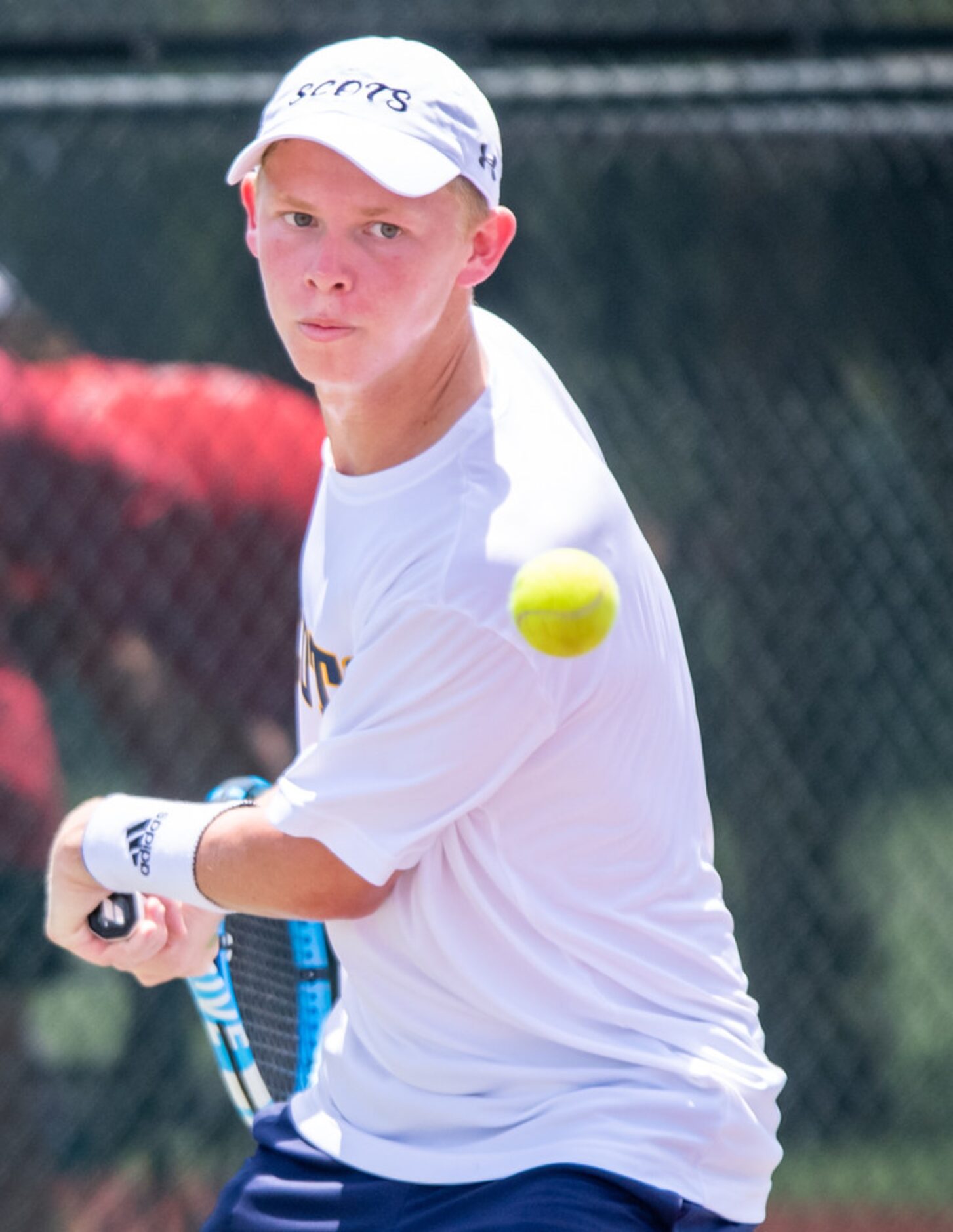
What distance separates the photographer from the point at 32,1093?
2943 millimetres

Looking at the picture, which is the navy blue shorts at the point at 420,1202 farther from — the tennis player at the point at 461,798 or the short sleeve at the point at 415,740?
the short sleeve at the point at 415,740

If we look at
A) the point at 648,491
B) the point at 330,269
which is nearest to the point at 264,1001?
the point at 330,269

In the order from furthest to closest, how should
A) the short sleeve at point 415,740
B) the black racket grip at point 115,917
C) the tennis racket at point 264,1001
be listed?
the tennis racket at point 264,1001 < the black racket grip at point 115,917 < the short sleeve at point 415,740

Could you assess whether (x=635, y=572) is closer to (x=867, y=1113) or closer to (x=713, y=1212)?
(x=713, y=1212)

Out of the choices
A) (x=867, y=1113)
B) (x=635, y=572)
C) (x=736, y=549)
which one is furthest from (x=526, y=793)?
(x=867, y=1113)

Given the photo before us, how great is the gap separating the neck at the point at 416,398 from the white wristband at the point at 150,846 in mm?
331

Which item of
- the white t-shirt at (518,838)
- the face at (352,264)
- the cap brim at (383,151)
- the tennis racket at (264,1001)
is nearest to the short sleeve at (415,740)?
the white t-shirt at (518,838)

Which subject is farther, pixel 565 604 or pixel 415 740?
pixel 415 740

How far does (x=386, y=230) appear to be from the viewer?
1446mm

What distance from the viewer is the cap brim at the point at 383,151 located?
139cm

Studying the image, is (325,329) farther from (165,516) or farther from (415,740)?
(165,516)

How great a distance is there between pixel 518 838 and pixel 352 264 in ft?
1.56

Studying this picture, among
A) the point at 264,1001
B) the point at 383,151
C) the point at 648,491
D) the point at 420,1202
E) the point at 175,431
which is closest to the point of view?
the point at 383,151

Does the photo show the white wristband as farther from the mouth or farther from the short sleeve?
the mouth
